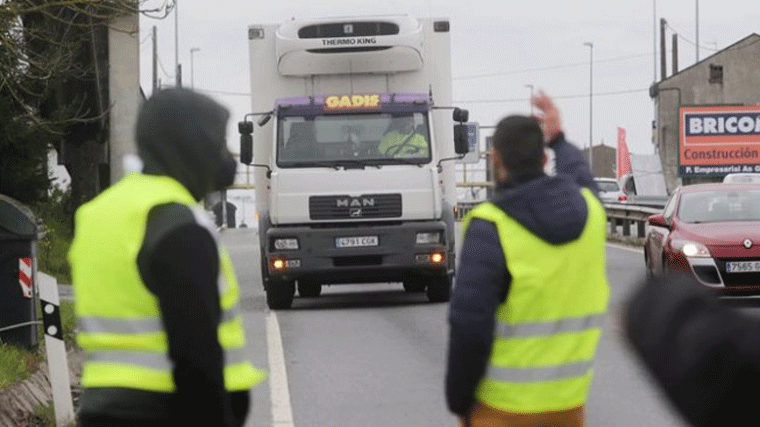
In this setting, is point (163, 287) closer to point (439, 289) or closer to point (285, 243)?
point (285, 243)

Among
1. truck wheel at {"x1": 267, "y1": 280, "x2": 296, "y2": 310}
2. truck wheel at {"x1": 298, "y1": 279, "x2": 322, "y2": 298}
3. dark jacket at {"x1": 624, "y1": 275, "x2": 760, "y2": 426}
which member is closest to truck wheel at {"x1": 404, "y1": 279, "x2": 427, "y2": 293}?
truck wheel at {"x1": 298, "y1": 279, "x2": 322, "y2": 298}

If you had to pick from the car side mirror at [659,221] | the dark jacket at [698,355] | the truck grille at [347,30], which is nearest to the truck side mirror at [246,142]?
the truck grille at [347,30]

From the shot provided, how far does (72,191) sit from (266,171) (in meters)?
20.0

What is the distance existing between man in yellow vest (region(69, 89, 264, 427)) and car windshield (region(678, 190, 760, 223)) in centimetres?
1704

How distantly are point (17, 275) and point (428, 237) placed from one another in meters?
7.64

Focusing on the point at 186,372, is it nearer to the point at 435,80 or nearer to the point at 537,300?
the point at 537,300

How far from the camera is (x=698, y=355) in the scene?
7.41 feet

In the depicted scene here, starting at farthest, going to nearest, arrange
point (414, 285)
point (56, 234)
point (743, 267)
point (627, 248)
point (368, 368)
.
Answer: point (627, 248) < point (56, 234) < point (414, 285) < point (743, 267) < point (368, 368)

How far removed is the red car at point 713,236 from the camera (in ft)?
64.4

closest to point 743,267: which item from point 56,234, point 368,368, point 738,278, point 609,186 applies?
point 738,278

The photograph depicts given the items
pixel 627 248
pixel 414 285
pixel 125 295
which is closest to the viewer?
pixel 125 295

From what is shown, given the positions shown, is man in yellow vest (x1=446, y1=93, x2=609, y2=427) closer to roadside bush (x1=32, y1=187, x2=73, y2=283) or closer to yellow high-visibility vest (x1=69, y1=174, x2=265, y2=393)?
yellow high-visibility vest (x1=69, y1=174, x2=265, y2=393)

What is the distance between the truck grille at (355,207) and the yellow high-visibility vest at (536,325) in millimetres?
15886

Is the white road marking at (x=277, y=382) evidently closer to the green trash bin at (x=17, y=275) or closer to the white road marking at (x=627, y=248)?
the green trash bin at (x=17, y=275)
